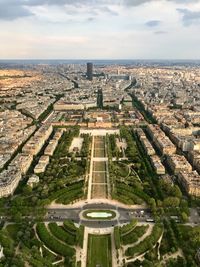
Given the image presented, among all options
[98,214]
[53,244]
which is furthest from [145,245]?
[53,244]

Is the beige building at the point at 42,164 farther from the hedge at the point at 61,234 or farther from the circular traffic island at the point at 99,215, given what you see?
the hedge at the point at 61,234

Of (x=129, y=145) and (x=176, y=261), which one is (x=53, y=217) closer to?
(x=176, y=261)

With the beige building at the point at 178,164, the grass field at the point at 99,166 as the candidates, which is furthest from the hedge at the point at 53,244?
the beige building at the point at 178,164

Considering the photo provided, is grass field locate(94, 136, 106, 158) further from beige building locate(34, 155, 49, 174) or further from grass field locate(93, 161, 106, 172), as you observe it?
beige building locate(34, 155, 49, 174)

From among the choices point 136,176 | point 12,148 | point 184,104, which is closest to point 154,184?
point 136,176

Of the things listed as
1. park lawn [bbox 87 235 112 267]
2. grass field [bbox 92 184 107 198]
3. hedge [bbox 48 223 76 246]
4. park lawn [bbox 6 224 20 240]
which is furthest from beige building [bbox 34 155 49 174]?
park lawn [bbox 87 235 112 267]

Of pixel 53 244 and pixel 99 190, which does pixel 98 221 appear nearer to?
pixel 53 244

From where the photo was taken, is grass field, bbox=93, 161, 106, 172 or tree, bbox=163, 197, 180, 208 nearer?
tree, bbox=163, 197, 180, 208
